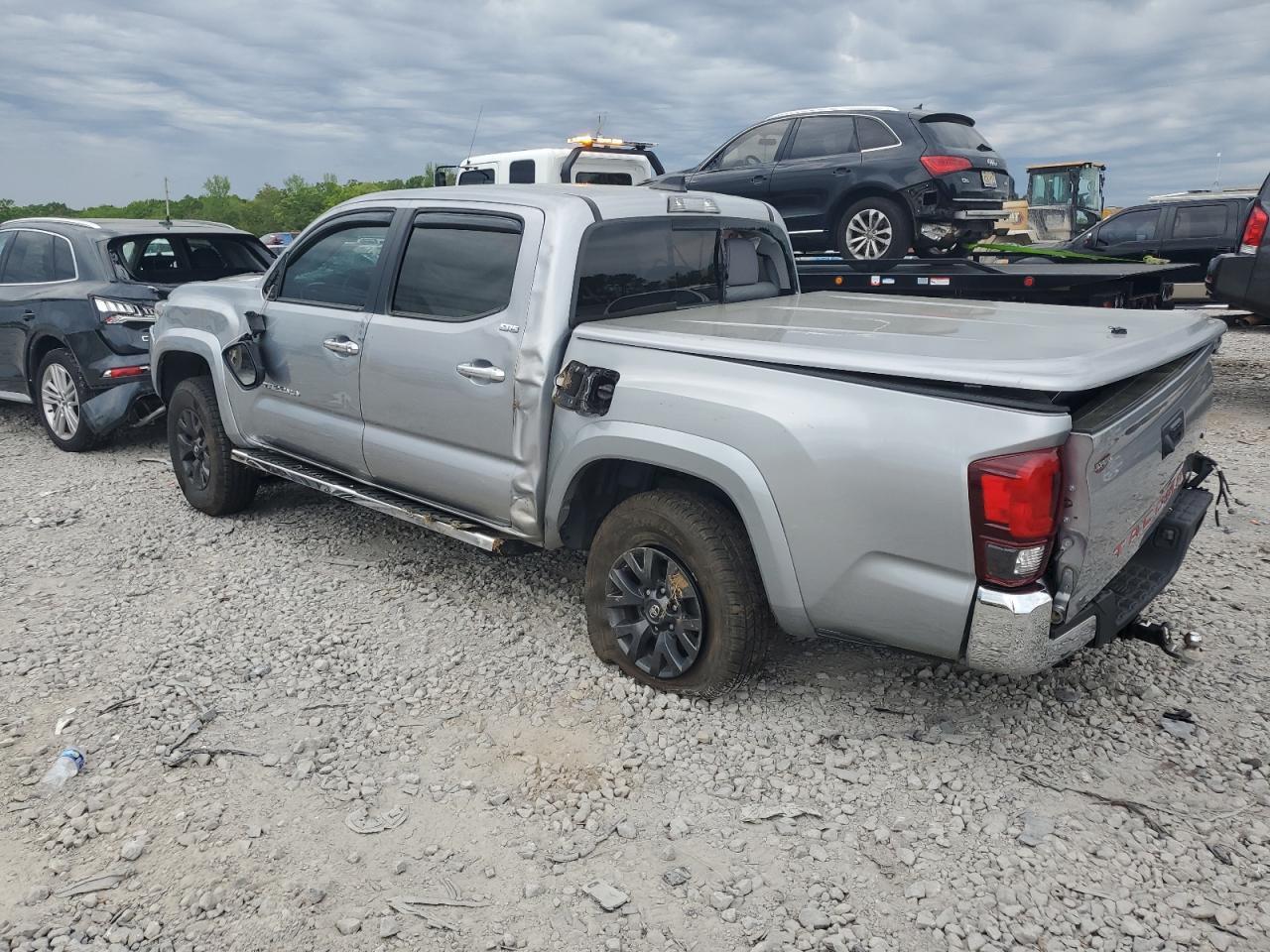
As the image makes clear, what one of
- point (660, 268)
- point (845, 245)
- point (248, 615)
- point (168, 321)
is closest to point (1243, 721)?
point (660, 268)

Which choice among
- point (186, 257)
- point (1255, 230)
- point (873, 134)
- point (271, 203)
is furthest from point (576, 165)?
point (271, 203)

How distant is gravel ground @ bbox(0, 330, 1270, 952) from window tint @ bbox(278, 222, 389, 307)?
141 cm

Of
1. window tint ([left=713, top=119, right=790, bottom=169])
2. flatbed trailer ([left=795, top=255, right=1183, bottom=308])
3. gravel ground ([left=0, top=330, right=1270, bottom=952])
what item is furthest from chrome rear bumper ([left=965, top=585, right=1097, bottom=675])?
window tint ([left=713, top=119, right=790, bottom=169])

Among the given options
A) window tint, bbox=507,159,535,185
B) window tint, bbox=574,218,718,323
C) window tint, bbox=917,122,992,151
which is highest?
window tint, bbox=507,159,535,185

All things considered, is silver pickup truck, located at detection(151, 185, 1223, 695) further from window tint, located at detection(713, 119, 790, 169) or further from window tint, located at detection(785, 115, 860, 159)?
window tint, located at detection(713, 119, 790, 169)

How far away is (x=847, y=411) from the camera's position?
2.88 meters

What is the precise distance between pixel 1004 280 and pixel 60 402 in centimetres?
738

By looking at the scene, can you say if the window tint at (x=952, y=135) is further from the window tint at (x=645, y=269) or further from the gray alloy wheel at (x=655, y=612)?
the gray alloy wheel at (x=655, y=612)

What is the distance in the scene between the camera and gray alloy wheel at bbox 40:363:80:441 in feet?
24.1

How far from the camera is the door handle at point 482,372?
379 centimetres

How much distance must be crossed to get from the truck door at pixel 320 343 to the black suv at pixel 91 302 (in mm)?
2462

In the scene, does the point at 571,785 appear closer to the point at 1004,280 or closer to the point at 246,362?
the point at 246,362

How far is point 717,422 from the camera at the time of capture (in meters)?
3.16

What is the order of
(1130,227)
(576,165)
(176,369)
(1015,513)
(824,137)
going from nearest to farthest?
(1015,513) < (176,369) < (824,137) < (576,165) < (1130,227)
